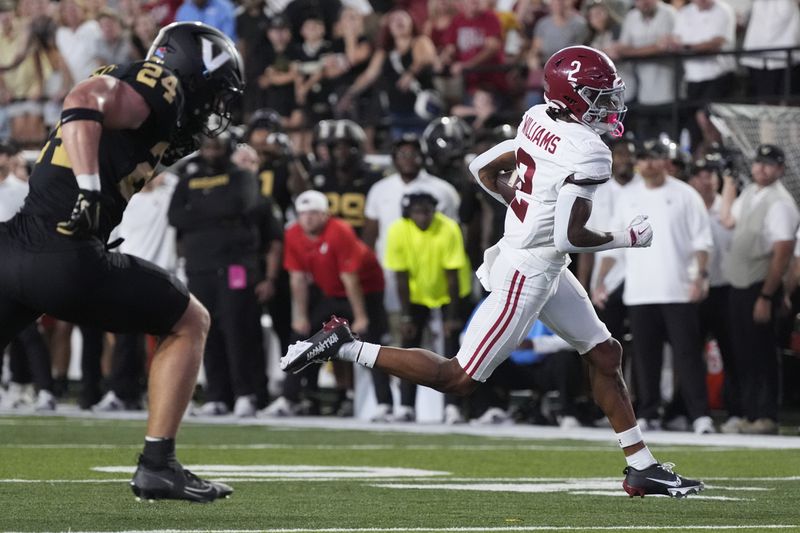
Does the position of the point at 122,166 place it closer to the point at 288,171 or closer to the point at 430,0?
the point at 288,171

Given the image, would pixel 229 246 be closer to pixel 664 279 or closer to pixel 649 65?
pixel 664 279

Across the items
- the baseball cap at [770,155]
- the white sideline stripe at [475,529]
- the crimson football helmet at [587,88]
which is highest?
the baseball cap at [770,155]

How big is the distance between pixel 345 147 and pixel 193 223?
1441mm

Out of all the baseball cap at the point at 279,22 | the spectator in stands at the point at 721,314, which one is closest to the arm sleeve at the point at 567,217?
the spectator in stands at the point at 721,314

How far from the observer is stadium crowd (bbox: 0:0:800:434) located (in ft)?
40.8

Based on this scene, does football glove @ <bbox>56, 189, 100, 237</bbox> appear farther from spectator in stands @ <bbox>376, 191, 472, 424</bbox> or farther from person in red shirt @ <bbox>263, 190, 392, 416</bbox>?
person in red shirt @ <bbox>263, 190, 392, 416</bbox>

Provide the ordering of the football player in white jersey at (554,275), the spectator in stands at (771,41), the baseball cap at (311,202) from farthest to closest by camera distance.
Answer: the spectator in stands at (771,41) < the baseball cap at (311,202) < the football player in white jersey at (554,275)

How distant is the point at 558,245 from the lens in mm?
6953

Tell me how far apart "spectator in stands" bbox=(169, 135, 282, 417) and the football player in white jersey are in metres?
6.58

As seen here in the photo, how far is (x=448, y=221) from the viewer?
13.5 metres

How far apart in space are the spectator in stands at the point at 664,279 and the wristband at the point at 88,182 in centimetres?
696

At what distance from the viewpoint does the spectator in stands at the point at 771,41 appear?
14.2 m

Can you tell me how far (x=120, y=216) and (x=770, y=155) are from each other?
7104 mm

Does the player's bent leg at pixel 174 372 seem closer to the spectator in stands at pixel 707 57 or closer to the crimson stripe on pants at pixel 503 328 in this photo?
the crimson stripe on pants at pixel 503 328
